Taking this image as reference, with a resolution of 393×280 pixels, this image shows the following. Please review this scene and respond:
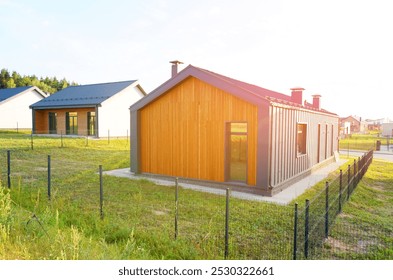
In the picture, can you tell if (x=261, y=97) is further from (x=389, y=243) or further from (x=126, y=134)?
(x=126, y=134)

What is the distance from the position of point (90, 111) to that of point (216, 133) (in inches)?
751

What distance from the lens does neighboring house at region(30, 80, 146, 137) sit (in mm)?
25812

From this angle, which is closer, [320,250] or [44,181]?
[320,250]

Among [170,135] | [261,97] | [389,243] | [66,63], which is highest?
[66,63]

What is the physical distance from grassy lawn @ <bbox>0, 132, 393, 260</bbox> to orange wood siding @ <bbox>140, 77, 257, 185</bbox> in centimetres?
129

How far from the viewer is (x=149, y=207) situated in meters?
7.38

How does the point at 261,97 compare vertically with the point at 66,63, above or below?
below

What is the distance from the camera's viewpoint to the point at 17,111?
35.4 metres

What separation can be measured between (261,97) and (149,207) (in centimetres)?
457

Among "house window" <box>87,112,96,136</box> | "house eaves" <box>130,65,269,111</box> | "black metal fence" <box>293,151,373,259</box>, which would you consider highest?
"house eaves" <box>130,65,269,111</box>

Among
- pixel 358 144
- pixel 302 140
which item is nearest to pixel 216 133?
pixel 302 140

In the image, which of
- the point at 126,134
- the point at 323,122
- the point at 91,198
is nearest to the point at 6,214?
the point at 91,198

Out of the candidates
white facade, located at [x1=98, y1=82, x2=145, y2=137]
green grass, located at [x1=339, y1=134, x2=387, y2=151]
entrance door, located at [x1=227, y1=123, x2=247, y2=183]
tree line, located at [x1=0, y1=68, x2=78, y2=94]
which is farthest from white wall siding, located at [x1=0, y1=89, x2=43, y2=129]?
green grass, located at [x1=339, y1=134, x2=387, y2=151]

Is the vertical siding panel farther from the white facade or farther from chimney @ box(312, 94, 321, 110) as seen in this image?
the white facade
